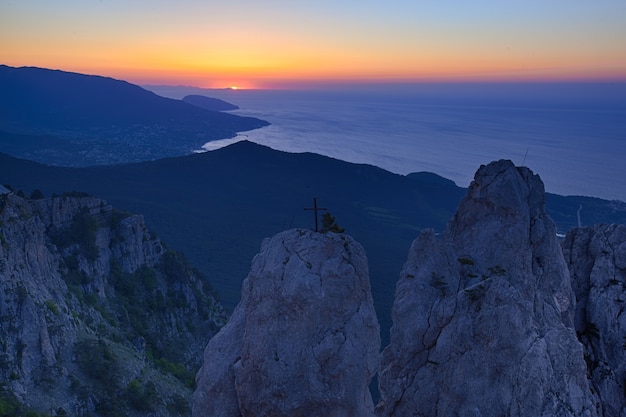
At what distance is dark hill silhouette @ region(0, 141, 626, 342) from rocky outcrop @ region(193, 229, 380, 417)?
146 ft

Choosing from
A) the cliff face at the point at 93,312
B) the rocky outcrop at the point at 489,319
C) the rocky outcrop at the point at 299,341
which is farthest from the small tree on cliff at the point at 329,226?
the cliff face at the point at 93,312

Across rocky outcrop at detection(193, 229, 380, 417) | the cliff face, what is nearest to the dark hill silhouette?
the cliff face

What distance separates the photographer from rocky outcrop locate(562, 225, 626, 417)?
14961mm

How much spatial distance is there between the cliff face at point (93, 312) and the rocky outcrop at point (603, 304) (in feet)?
81.3

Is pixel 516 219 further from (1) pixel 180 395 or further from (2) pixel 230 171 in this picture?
(2) pixel 230 171

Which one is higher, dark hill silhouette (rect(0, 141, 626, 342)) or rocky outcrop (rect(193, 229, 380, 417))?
rocky outcrop (rect(193, 229, 380, 417))

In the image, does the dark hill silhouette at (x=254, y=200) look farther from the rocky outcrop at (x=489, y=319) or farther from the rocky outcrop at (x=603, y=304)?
the rocky outcrop at (x=489, y=319)

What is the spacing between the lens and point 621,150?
18400cm

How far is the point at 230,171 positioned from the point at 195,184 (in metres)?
14.2

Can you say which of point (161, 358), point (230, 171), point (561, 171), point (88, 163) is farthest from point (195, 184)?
point (561, 171)

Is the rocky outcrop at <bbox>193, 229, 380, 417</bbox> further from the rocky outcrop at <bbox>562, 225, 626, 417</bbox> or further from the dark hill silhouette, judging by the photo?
the dark hill silhouette

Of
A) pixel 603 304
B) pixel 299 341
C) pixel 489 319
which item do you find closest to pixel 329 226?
pixel 299 341

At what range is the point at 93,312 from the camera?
1465 inches

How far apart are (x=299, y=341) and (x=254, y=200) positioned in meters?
108
